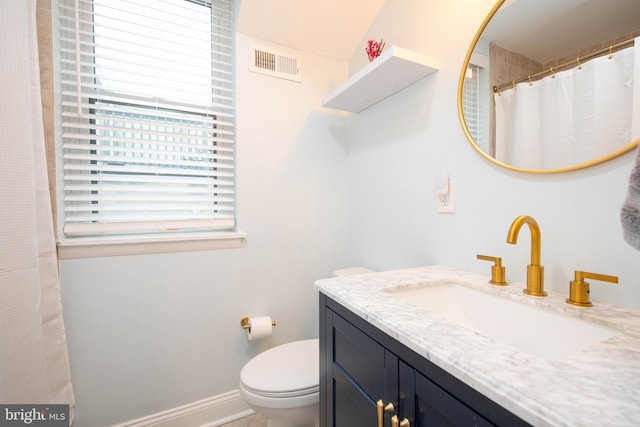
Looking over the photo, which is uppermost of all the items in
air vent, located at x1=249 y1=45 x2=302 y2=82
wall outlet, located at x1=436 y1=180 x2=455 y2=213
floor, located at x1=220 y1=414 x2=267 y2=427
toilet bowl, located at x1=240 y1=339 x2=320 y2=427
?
air vent, located at x1=249 y1=45 x2=302 y2=82

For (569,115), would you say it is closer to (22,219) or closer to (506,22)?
(506,22)

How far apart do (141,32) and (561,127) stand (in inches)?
69.5

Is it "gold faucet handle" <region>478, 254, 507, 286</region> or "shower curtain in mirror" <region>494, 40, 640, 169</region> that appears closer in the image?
"shower curtain in mirror" <region>494, 40, 640, 169</region>

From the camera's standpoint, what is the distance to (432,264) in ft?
Result: 3.80

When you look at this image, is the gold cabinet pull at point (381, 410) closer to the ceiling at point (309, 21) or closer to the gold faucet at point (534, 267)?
the gold faucet at point (534, 267)

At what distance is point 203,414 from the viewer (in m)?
1.40

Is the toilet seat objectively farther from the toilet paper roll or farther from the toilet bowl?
the toilet paper roll

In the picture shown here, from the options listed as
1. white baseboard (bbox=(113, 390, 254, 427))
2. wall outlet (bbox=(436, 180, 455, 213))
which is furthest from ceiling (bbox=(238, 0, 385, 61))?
white baseboard (bbox=(113, 390, 254, 427))

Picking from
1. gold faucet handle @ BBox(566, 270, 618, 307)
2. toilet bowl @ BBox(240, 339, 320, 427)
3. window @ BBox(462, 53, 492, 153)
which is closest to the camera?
gold faucet handle @ BBox(566, 270, 618, 307)

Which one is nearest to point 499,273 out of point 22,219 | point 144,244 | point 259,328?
point 259,328

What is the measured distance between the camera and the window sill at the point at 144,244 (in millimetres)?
1163

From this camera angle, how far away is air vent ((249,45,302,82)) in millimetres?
1491

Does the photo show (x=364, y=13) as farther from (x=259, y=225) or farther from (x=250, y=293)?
(x=250, y=293)

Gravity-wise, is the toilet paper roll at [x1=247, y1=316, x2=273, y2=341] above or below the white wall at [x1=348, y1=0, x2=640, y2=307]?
below
